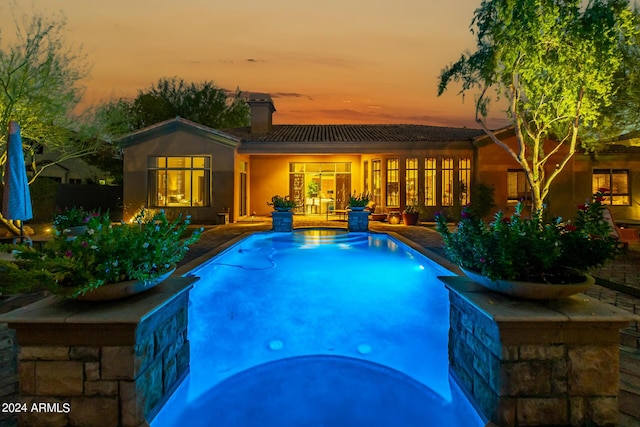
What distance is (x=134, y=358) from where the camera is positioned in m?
2.31

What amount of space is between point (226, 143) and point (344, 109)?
1186 cm

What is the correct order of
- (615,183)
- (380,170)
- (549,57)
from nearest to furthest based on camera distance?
(549,57), (615,183), (380,170)

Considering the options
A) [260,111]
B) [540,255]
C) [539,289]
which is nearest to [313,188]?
[260,111]

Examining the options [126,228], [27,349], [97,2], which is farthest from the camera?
[97,2]

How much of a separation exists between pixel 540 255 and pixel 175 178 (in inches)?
612

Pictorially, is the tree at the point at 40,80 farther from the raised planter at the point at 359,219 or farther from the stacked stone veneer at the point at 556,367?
the stacked stone veneer at the point at 556,367

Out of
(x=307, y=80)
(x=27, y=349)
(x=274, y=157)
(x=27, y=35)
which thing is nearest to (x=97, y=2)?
(x=27, y=35)

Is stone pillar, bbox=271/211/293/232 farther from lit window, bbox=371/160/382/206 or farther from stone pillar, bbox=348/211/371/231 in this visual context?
lit window, bbox=371/160/382/206

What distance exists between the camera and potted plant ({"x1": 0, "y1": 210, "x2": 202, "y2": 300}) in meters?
2.41

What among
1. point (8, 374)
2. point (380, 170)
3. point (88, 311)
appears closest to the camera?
point (88, 311)

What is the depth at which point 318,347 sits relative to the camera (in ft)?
14.6

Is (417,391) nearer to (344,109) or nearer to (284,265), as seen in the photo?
(284,265)

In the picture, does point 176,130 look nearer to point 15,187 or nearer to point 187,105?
point 15,187

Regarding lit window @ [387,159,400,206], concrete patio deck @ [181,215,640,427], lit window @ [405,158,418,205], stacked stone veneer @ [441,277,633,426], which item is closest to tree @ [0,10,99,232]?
concrete patio deck @ [181,215,640,427]
